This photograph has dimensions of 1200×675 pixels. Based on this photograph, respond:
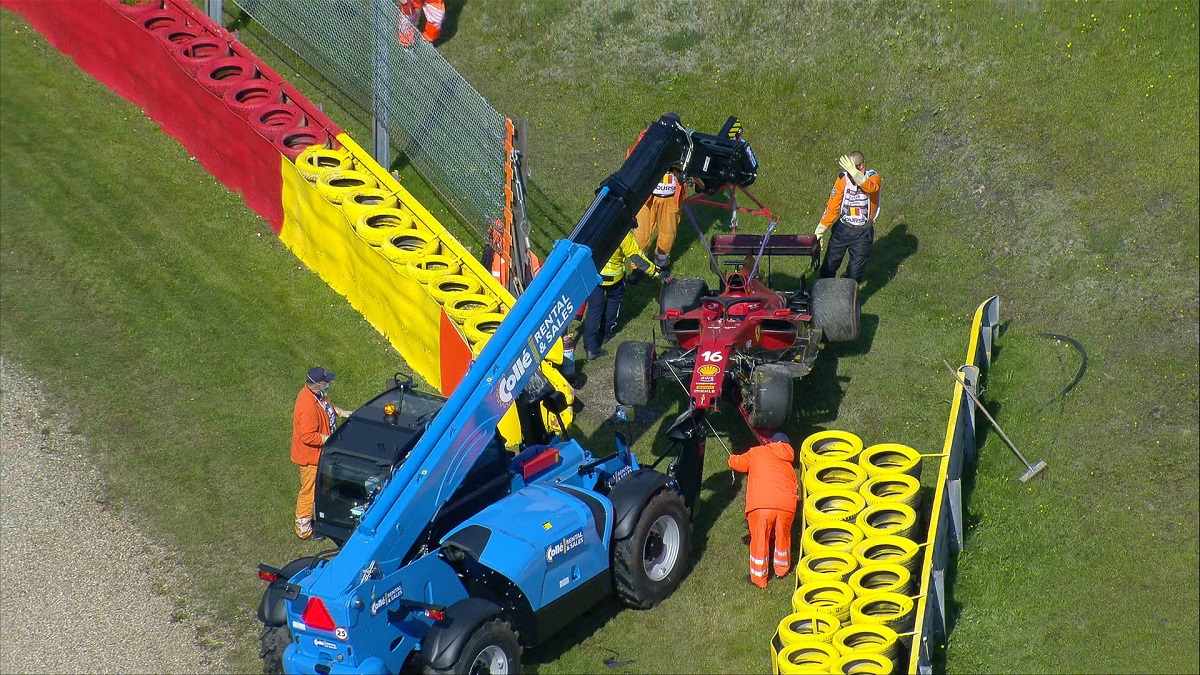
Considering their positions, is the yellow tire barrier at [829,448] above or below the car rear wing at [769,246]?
below

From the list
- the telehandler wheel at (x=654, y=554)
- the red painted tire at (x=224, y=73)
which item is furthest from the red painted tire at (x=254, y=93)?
the telehandler wheel at (x=654, y=554)

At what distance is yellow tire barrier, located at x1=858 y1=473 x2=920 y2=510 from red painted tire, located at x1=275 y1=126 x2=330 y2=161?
29.2 ft

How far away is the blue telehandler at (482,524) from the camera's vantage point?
386 inches

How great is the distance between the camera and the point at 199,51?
62.2 feet

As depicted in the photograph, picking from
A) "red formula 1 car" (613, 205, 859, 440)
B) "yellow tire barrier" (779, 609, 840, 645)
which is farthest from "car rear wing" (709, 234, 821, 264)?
"yellow tire barrier" (779, 609, 840, 645)

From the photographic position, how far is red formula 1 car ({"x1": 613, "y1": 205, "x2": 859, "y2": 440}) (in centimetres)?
1284

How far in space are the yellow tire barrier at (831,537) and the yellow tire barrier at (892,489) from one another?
1.25 feet

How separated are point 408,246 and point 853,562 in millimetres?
7125

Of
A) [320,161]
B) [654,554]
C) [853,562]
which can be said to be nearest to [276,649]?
[654,554]

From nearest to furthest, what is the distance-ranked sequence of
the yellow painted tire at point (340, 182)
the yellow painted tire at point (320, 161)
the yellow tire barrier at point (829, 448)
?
the yellow tire barrier at point (829, 448) → the yellow painted tire at point (340, 182) → the yellow painted tire at point (320, 161)

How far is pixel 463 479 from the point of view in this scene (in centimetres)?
1077

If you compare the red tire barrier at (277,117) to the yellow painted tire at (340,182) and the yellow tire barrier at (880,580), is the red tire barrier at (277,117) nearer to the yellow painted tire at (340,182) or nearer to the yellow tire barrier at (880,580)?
the yellow painted tire at (340,182)

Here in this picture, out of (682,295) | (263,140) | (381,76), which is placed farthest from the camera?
(381,76)

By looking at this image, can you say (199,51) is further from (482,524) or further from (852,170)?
(482,524)
